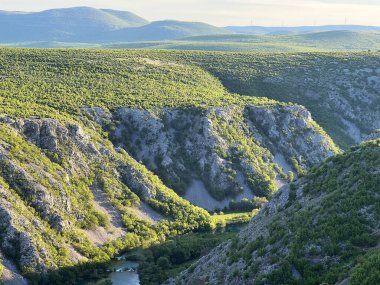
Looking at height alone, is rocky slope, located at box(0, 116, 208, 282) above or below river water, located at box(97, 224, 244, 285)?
above

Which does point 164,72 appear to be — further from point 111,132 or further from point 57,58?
point 111,132

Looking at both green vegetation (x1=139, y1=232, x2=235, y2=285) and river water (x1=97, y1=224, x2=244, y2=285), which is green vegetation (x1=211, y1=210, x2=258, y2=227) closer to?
green vegetation (x1=139, y1=232, x2=235, y2=285)

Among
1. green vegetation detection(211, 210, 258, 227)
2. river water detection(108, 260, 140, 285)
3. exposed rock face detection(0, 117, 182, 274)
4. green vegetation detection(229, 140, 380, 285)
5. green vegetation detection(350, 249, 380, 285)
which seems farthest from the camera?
green vegetation detection(211, 210, 258, 227)

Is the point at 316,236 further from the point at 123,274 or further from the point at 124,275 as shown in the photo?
the point at 123,274

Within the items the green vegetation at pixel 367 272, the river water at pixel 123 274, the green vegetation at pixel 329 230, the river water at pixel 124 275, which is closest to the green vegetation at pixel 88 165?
the green vegetation at pixel 329 230

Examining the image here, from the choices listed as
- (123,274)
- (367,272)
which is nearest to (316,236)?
(367,272)

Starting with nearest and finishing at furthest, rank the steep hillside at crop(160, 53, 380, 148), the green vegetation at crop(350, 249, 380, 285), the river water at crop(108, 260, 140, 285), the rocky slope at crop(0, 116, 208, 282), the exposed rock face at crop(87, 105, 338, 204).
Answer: the green vegetation at crop(350, 249, 380, 285) < the rocky slope at crop(0, 116, 208, 282) < the river water at crop(108, 260, 140, 285) < the exposed rock face at crop(87, 105, 338, 204) < the steep hillside at crop(160, 53, 380, 148)

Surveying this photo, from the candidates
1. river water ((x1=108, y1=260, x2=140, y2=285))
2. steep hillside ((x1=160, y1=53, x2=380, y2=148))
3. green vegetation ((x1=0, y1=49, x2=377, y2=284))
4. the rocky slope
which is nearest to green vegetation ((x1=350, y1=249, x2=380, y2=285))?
green vegetation ((x1=0, y1=49, x2=377, y2=284))
